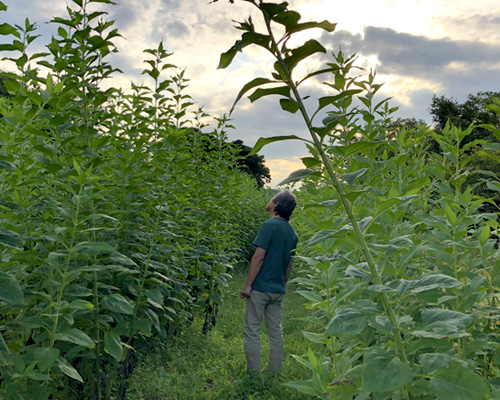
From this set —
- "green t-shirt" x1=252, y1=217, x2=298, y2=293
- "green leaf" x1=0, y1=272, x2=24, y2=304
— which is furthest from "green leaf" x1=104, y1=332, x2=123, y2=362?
"green t-shirt" x1=252, y1=217, x2=298, y2=293

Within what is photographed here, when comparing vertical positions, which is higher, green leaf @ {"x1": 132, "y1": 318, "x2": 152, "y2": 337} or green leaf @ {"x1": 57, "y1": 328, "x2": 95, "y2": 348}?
green leaf @ {"x1": 57, "y1": 328, "x2": 95, "y2": 348}

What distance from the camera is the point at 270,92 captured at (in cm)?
153

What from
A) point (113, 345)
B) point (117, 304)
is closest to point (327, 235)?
point (117, 304)

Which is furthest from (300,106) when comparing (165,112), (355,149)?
(165,112)

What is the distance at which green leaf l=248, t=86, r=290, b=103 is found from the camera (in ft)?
4.96

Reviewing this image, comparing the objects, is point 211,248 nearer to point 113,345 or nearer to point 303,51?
point 113,345

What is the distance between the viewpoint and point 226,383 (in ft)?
18.1

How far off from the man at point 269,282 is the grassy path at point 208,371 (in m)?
0.25

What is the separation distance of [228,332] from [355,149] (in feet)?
22.2

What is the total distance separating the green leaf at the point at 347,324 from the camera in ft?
4.79

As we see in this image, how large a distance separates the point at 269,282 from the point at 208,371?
134 centimetres

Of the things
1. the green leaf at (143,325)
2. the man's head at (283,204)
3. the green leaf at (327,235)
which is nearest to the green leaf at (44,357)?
the green leaf at (143,325)

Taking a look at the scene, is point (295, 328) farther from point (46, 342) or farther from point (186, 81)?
point (46, 342)

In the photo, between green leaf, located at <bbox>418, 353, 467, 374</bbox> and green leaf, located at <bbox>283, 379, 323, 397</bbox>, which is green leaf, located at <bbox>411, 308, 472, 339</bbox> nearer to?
green leaf, located at <bbox>418, 353, 467, 374</bbox>
